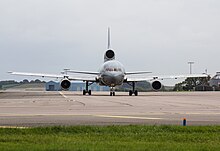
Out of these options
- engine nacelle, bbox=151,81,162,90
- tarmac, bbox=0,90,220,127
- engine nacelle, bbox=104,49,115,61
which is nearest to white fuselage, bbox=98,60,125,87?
engine nacelle, bbox=151,81,162,90

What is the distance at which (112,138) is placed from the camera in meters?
11.1

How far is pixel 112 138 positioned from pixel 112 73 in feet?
136

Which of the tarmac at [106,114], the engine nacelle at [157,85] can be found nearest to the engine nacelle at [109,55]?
the engine nacelle at [157,85]

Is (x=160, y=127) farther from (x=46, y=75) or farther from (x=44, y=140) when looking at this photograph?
(x=46, y=75)

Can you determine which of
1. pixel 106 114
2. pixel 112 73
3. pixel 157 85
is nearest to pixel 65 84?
pixel 112 73

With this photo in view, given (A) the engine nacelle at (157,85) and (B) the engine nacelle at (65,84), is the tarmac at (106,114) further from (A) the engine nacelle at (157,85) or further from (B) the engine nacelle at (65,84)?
(A) the engine nacelle at (157,85)

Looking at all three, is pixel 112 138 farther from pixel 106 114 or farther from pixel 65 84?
pixel 65 84

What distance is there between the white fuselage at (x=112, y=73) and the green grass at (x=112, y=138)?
39.5 m

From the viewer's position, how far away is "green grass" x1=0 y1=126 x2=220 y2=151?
9.67m

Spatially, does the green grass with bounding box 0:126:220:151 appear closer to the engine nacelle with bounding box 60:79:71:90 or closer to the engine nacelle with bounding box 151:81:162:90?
the engine nacelle with bounding box 60:79:71:90

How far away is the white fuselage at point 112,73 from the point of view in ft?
173

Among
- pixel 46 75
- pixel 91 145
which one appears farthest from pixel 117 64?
pixel 91 145

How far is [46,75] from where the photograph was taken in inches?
2405

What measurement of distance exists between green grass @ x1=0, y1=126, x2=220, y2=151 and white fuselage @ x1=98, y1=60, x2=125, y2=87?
130ft
